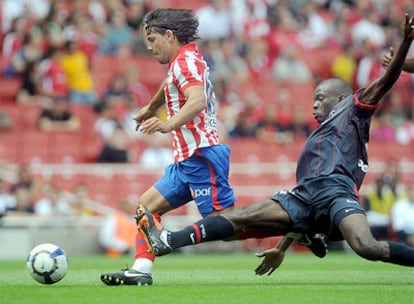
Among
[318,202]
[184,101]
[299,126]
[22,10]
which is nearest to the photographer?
[318,202]

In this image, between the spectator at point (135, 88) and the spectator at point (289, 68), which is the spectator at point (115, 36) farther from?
the spectator at point (289, 68)

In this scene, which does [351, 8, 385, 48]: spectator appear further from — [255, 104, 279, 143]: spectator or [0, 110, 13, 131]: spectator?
[0, 110, 13, 131]: spectator

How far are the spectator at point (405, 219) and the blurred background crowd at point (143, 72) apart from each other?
2.73 feet

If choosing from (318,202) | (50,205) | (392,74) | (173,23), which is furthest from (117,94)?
(392,74)

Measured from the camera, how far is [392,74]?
8727 mm

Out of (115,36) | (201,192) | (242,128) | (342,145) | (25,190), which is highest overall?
(115,36)

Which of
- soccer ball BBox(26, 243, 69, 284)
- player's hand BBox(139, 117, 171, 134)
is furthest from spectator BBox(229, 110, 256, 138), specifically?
player's hand BBox(139, 117, 171, 134)

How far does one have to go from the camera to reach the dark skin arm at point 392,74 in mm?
8531

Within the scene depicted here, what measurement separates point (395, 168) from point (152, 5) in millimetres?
7394

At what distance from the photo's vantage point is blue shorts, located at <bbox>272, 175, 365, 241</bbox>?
29.2ft

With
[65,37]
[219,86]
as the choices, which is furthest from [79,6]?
[219,86]

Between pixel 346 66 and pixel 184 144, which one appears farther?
pixel 346 66

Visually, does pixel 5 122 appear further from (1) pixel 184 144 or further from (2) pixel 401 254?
(2) pixel 401 254

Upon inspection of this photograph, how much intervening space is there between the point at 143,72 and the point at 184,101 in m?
12.7
